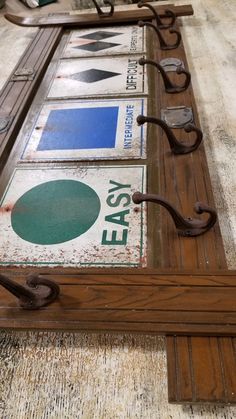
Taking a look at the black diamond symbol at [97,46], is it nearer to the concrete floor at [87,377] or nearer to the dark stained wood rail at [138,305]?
the concrete floor at [87,377]

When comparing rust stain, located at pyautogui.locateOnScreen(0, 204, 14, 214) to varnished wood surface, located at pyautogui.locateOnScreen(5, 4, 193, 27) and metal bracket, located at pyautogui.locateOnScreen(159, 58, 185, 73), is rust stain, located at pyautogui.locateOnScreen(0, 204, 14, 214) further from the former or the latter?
varnished wood surface, located at pyautogui.locateOnScreen(5, 4, 193, 27)

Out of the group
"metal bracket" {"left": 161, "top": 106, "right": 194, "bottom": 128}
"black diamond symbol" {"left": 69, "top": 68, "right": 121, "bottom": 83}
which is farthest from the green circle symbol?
"black diamond symbol" {"left": 69, "top": 68, "right": 121, "bottom": 83}

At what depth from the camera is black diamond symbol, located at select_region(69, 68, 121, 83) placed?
187 cm

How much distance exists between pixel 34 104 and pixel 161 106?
0.57 m

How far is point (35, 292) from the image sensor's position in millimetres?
896

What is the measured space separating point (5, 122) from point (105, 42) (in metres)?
1.03

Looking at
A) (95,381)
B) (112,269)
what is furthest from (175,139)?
(95,381)

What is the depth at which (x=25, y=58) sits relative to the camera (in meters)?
2.05

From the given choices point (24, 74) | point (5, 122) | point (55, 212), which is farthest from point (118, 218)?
point (24, 74)

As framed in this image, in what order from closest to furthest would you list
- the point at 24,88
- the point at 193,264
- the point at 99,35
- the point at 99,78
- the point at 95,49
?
the point at 193,264, the point at 24,88, the point at 99,78, the point at 95,49, the point at 99,35

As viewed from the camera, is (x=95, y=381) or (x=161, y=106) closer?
(x=95, y=381)

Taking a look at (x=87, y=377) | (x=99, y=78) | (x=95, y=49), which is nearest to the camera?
(x=87, y=377)

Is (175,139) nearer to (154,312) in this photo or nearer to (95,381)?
(154,312)

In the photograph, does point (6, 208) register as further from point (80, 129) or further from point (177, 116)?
point (177, 116)
